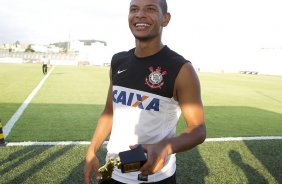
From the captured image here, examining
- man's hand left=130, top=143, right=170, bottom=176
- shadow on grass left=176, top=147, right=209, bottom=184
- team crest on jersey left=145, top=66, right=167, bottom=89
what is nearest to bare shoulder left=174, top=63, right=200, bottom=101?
team crest on jersey left=145, top=66, right=167, bottom=89

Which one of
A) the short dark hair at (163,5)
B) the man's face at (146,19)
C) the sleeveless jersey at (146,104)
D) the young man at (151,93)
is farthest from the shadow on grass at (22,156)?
the short dark hair at (163,5)

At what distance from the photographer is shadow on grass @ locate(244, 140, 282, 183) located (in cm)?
564

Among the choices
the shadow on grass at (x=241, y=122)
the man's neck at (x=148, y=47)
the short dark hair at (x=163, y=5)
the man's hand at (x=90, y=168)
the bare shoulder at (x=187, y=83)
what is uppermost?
the short dark hair at (x=163, y=5)

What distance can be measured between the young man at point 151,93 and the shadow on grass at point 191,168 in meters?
2.75

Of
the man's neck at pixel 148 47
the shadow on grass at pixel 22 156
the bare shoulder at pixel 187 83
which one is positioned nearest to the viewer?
the bare shoulder at pixel 187 83

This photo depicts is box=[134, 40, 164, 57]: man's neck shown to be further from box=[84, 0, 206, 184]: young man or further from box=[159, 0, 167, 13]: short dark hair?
box=[159, 0, 167, 13]: short dark hair

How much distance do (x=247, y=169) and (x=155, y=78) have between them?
416 cm

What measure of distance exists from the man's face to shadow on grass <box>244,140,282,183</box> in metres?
4.13

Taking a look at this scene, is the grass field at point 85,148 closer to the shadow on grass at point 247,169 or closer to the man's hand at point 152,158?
the shadow on grass at point 247,169

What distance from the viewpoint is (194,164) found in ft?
19.0

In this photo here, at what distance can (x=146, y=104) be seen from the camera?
2.27 meters

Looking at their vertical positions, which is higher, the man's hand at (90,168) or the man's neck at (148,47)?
the man's neck at (148,47)

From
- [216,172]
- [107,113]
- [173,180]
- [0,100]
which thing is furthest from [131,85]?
[0,100]

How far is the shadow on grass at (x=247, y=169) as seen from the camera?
524cm
